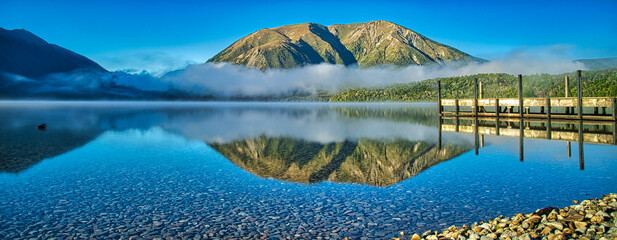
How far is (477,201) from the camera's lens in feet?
41.0

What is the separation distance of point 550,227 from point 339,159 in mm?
14113

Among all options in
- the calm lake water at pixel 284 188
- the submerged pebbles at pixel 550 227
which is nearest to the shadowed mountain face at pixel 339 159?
the calm lake water at pixel 284 188

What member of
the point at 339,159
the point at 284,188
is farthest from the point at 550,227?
the point at 339,159

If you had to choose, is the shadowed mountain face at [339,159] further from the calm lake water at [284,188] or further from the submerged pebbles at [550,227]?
the submerged pebbles at [550,227]

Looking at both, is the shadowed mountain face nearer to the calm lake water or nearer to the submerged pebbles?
the calm lake water

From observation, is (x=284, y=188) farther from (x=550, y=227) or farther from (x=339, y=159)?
(x=550, y=227)

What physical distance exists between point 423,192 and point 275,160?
10282 millimetres

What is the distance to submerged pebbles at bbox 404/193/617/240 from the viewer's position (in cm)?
786

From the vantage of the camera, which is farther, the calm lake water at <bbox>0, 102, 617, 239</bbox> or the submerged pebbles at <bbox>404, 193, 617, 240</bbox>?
the calm lake water at <bbox>0, 102, 617, 239</bbox>

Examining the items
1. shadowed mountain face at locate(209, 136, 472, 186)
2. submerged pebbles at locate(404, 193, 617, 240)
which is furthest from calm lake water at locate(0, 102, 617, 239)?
submerged pebbles at locate(404, 193, 617, 240)

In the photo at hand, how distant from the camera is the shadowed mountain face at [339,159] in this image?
56.2 feet

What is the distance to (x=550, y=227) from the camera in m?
8.30

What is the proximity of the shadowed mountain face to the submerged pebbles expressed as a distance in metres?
6.24

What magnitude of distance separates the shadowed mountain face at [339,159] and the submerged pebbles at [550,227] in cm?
624
